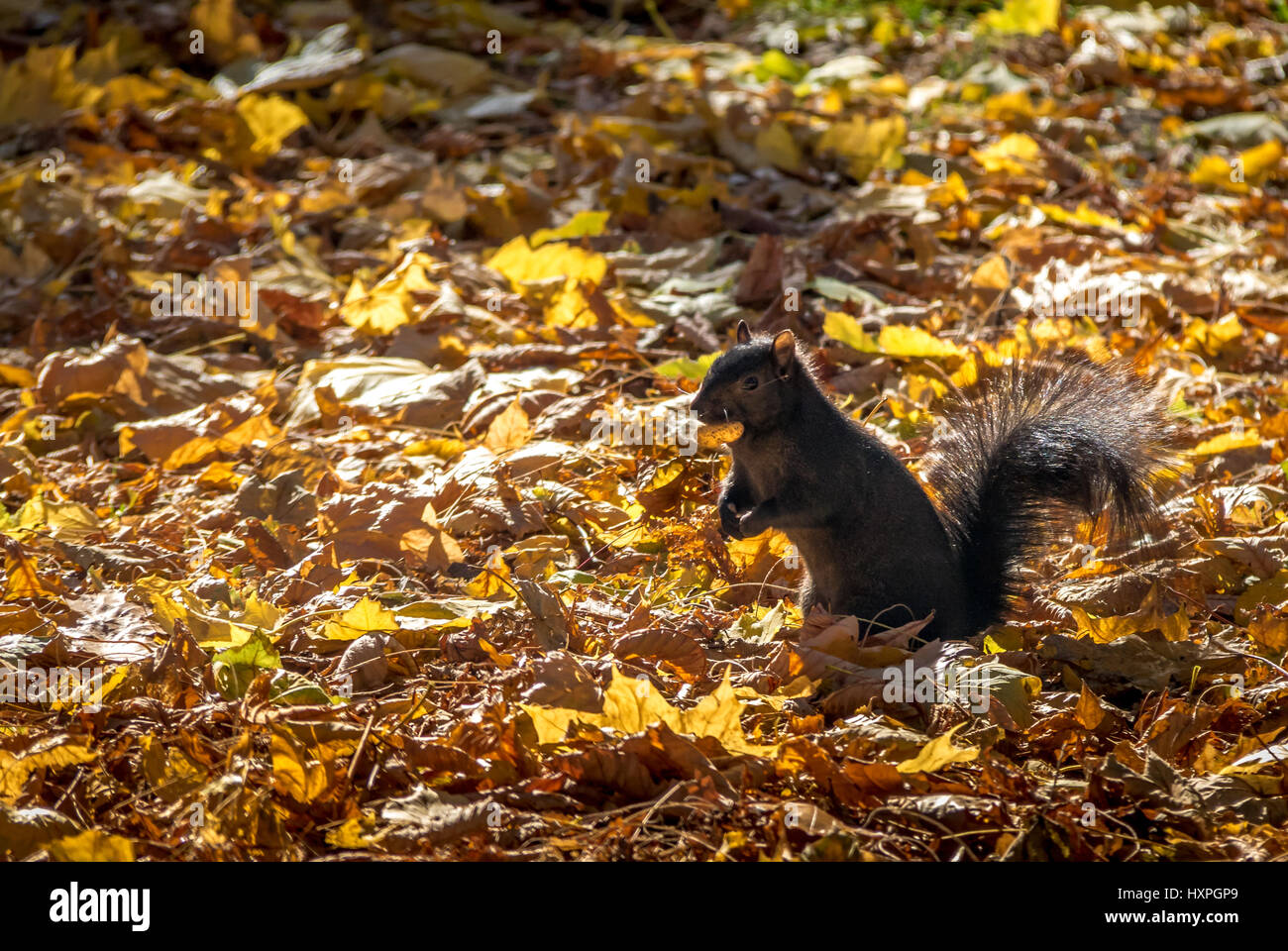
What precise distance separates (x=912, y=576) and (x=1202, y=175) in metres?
3.53

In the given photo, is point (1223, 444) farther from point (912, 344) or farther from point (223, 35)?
point (223, 35)

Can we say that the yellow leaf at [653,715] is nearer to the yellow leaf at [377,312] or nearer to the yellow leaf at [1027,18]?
the yellow leaf at [377,312]

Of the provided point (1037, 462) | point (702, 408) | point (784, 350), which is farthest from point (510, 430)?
point (1037, 462)

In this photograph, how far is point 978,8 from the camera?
748 cm

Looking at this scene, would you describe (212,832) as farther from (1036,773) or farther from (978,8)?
(978,8)

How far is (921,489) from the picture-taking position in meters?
2.73

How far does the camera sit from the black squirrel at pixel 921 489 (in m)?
2.60

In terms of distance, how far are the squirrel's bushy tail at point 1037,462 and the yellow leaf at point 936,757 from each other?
81 cm

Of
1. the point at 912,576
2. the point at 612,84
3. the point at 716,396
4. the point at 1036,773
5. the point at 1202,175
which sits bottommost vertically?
the point at 1036,773

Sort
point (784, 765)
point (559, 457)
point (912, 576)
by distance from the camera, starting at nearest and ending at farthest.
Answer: point (784, 765)
point (912, 576)
point (559, 457)

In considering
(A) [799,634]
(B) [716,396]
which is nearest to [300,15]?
(B) [716,396]

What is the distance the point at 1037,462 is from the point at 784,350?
60cm

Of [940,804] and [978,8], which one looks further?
[978,8]

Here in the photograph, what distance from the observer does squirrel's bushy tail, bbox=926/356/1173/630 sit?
2.58 metres
